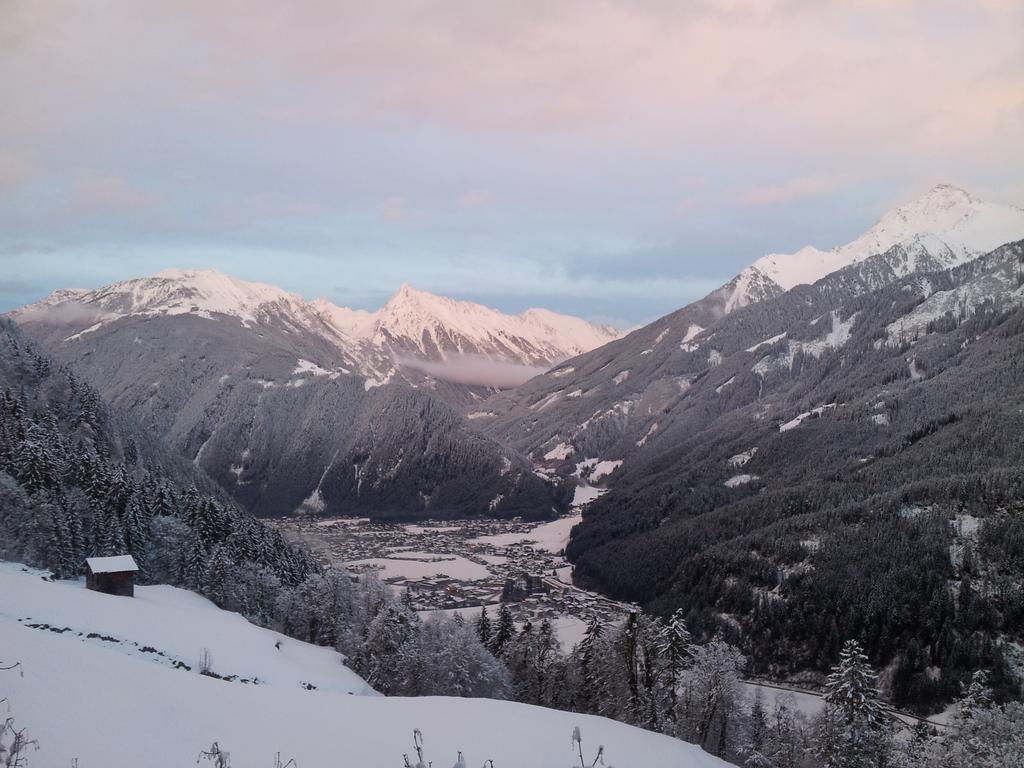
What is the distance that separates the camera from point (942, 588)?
90125 mm

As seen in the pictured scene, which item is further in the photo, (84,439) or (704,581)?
(704,581)

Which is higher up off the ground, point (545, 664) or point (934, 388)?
point (934, 388)

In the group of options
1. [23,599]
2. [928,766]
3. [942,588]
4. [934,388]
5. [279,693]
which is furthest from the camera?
[934,388]

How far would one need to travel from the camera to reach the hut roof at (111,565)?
165 ft

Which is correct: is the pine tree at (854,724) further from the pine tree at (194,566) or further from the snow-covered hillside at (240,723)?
the pine tree at (194,566)

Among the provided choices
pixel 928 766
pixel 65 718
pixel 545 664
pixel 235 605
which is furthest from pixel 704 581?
pixel 65 718

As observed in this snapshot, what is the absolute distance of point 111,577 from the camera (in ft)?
165

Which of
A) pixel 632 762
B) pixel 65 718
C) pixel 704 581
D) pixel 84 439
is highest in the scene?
pixel 84 439

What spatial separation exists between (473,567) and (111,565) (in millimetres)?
97143

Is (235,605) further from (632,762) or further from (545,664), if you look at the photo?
(632,762)

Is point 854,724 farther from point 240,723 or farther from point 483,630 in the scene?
point 483,630

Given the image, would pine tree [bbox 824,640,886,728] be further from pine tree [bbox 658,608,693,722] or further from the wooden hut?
the wooden hut

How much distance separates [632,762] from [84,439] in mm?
86415

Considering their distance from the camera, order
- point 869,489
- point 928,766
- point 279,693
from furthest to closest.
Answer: point 869,489 → point 928,766 → point 279,693
